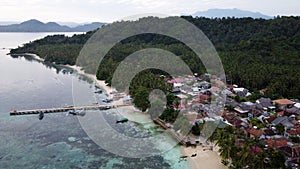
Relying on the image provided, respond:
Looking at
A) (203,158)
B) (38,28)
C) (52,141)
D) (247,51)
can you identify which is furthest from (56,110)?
(38,28)

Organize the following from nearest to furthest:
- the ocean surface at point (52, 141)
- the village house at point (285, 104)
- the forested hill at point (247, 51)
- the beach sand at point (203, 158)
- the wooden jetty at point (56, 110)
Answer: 1. the beach sand at point (203, 158)
2. the ocean surface at point (52, 141)
3. the village house at point (285, 104)
4. the wooden jetty at point (56, 110)
5. the forested hill at point (247, 51)

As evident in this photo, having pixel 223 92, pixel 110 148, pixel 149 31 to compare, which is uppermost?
pixel 149 31

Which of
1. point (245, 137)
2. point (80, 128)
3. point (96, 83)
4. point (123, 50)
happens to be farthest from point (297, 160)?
point (123, 50)

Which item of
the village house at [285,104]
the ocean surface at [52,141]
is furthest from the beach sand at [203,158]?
the village house at [285,104]

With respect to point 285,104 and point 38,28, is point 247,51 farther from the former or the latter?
point 38,28

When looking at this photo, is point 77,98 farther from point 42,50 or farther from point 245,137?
point 42,50

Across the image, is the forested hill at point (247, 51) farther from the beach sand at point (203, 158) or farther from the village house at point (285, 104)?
the beach sand at point (203, 158)
